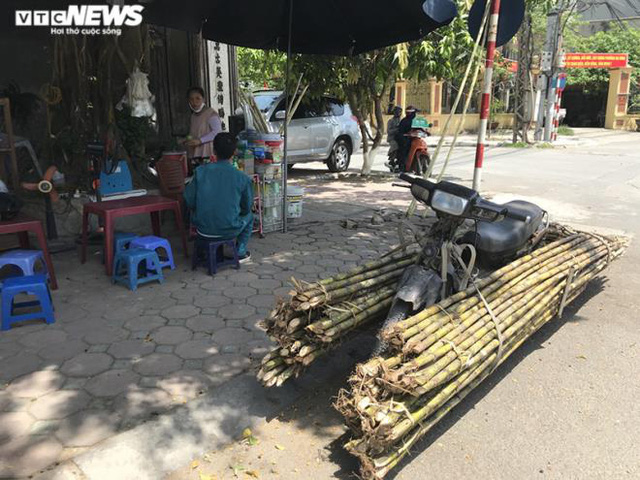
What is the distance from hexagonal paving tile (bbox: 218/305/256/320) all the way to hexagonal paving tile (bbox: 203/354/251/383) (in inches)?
22.7

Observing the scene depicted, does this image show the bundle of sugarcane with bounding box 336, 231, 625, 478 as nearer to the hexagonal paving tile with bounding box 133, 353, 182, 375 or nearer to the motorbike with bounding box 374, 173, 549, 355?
the motorbike with bounding box 374, 173, 549, 355

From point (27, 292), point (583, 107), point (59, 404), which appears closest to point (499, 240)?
point (59, 404)

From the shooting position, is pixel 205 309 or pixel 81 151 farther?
pixel 81 151

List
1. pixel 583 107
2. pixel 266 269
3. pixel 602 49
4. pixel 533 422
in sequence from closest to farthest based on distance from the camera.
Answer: pixel 533 422 < pixel 266 269 < pixel 602 49 < pixel 583 107

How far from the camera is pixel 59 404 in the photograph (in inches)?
107

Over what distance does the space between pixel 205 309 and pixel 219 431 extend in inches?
55.7

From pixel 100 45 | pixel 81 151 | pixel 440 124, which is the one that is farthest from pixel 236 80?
pixel 440 124

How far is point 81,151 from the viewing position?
19.0 feet

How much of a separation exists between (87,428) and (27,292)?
1.47 meters

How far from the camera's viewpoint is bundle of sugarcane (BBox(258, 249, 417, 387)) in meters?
2.59

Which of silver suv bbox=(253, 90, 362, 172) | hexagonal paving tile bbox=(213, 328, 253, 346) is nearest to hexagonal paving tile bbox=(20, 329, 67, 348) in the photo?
hexagonal paving tile bbox=(213, 328, 253, 346)

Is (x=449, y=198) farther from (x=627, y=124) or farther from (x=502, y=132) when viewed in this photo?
(x=627, y=124)

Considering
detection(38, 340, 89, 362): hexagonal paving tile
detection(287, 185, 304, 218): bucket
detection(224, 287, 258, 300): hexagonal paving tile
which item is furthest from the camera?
detection(287, 185, 304, 218): bucket

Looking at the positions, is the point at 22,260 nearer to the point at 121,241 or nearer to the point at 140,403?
the point at 121,241
